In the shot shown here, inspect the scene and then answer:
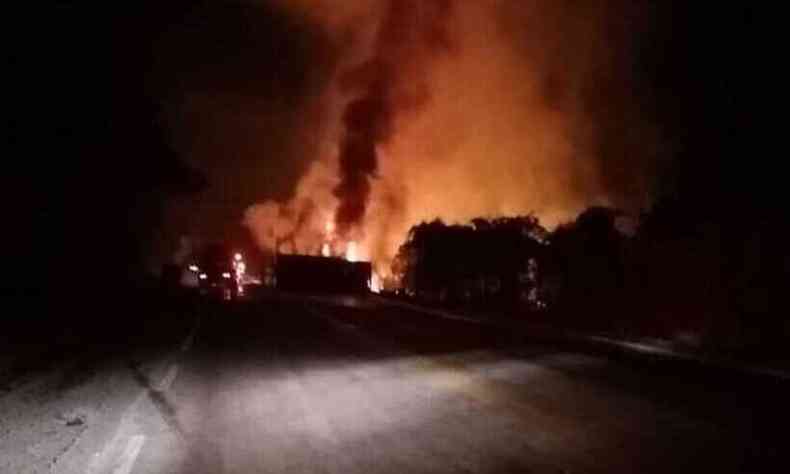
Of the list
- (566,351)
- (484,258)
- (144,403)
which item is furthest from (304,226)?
(144,403)

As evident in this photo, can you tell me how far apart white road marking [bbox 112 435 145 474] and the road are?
0.03 metres

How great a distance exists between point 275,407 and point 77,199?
36.2m

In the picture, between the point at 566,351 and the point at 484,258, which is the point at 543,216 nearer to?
the point at 484,258

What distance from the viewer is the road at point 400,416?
9000mm

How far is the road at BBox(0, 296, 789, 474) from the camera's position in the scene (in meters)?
9.00

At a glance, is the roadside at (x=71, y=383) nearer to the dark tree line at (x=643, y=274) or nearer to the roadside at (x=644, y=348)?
the roadside at (x=644, y=348)

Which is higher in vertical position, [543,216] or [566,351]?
[543,216]

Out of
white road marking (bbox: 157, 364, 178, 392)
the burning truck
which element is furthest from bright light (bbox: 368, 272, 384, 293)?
white road marking (bbox: 157, 364, 178, 392)

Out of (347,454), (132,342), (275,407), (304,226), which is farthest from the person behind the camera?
(304,226)

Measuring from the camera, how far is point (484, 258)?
2034 inches

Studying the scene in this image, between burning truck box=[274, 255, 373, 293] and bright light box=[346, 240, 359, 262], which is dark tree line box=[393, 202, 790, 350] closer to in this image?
burning truck box=[274, 255, 373, 293]

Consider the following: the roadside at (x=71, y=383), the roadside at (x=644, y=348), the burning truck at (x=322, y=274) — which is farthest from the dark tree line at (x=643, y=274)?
the burning truck at (x=322, y=274)

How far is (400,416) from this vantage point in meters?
11.9

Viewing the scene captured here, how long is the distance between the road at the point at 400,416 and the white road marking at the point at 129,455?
0.03 meters
